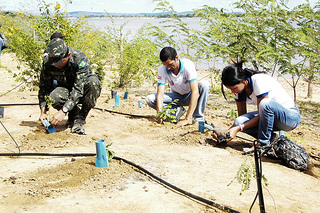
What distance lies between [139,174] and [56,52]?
186cm

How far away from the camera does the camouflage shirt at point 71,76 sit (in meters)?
4.05

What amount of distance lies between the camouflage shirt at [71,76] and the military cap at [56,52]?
14cm

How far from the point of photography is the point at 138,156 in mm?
3232

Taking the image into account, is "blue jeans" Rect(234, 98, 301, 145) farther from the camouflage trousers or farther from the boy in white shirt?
the camouflage trousers

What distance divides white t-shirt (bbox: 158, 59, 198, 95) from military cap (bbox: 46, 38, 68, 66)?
146cm

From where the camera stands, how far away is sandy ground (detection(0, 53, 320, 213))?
2.32 meters

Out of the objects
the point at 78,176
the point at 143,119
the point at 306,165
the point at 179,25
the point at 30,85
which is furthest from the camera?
the point at 30,85

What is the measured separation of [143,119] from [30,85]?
10.4 ft

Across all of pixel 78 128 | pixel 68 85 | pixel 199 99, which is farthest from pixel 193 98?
pixel 68 85

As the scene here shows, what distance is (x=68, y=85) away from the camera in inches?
173

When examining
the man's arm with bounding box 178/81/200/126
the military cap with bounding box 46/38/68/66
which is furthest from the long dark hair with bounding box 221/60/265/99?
the military cap with bounding box 46/38/68/66

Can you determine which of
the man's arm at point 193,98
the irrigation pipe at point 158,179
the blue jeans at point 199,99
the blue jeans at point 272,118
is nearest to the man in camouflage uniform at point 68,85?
the irrigation pipe at point 158,179

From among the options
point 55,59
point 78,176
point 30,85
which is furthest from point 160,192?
point 30,85

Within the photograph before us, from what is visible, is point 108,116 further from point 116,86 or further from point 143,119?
point 116,86
